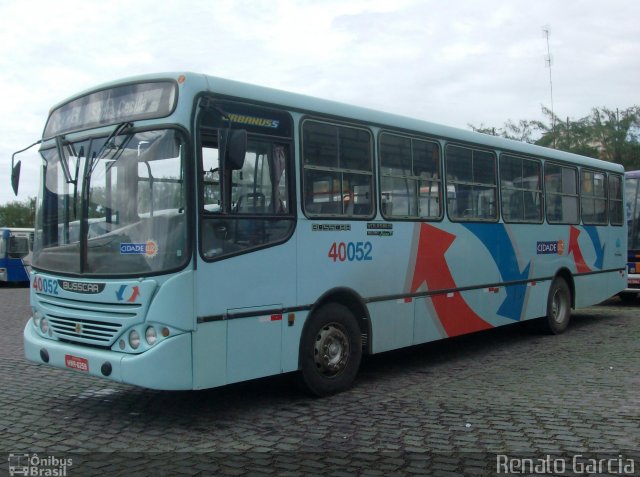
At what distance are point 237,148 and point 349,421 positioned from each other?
2654 mm

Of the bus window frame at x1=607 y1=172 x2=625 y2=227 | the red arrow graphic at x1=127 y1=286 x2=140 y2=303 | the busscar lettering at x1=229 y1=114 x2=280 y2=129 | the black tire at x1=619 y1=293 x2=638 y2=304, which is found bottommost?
the black tire at x1=619 y1=293 x2=638 y2=304

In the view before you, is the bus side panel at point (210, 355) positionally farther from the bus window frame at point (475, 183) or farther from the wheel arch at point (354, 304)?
the bus window frame at point (475, 183)

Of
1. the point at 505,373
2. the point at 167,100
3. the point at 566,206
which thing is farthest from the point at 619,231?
the point at 167,100

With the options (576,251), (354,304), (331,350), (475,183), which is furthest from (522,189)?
(331,350)

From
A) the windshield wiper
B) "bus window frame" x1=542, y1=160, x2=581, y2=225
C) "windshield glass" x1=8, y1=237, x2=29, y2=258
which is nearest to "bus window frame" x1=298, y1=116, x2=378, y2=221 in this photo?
the windshield wiper

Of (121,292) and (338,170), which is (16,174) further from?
(338,170)

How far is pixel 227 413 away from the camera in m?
6.74

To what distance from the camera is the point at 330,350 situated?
7363mm

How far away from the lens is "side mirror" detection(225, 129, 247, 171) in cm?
604

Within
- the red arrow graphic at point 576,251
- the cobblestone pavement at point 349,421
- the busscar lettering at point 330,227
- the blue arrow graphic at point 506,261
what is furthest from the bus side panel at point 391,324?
the red arrow graphic at point 576,251

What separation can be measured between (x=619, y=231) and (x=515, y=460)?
1029 cm

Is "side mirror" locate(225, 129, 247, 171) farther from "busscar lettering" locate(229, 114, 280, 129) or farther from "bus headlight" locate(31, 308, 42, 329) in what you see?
"bus headlight" locate(31, 308, 42, 329)

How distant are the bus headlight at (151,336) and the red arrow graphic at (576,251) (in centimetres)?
861

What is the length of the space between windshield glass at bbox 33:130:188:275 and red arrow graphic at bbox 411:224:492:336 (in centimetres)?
361
